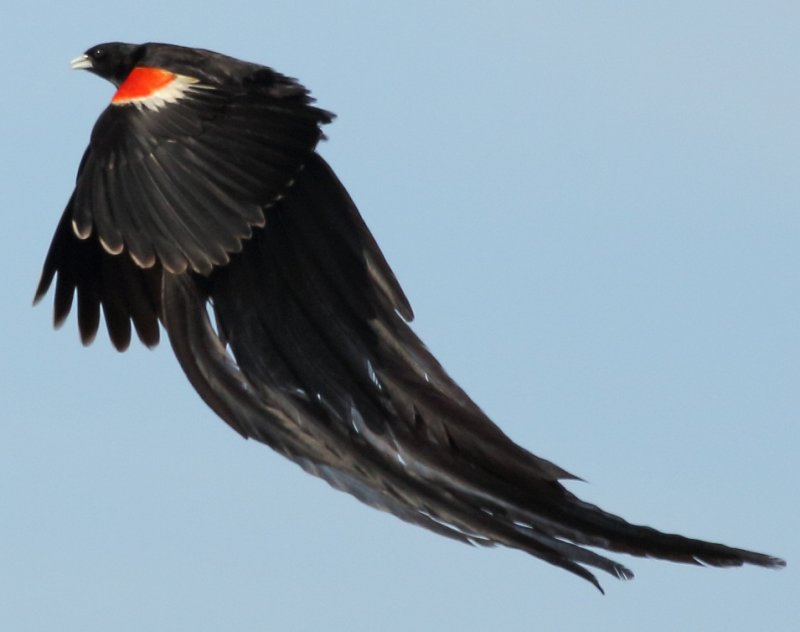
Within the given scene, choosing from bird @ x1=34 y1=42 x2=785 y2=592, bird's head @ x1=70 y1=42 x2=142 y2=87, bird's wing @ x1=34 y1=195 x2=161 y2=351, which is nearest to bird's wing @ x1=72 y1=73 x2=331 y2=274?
bird @ x1=34 y1=42 x2=785 y2=592

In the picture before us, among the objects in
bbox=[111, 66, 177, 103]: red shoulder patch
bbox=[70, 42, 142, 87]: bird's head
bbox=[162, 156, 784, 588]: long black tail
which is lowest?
bbox=[162, 156, 784, 588]: long black tail

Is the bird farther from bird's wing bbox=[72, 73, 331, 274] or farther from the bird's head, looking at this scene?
the bird's head

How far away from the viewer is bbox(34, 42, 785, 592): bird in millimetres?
5703

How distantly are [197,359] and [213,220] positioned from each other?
24.1 inches

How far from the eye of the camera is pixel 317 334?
6.89 meters

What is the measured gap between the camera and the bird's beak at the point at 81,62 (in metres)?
8.84

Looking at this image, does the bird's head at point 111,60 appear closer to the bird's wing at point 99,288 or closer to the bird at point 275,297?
the bird at point 275,297

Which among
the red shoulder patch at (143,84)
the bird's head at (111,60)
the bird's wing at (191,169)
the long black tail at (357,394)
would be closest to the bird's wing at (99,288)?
the long black tail at (357,394)

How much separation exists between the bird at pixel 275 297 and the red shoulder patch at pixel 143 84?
0.01 m

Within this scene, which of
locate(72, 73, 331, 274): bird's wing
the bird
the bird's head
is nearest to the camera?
the bird

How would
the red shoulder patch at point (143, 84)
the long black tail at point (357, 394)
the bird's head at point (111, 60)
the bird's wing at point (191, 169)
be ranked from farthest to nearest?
1. the bird's head at point (111, 60)
2. the red shoulder patch at point (143, 84)
3. the bird's wing at point (191, 169)
4. the long black tail at point (357, 394)

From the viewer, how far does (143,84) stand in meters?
6.73

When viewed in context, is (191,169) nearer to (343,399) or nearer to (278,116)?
(278,116)

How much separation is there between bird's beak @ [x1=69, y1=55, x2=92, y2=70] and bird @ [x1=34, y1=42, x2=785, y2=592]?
1.52m
